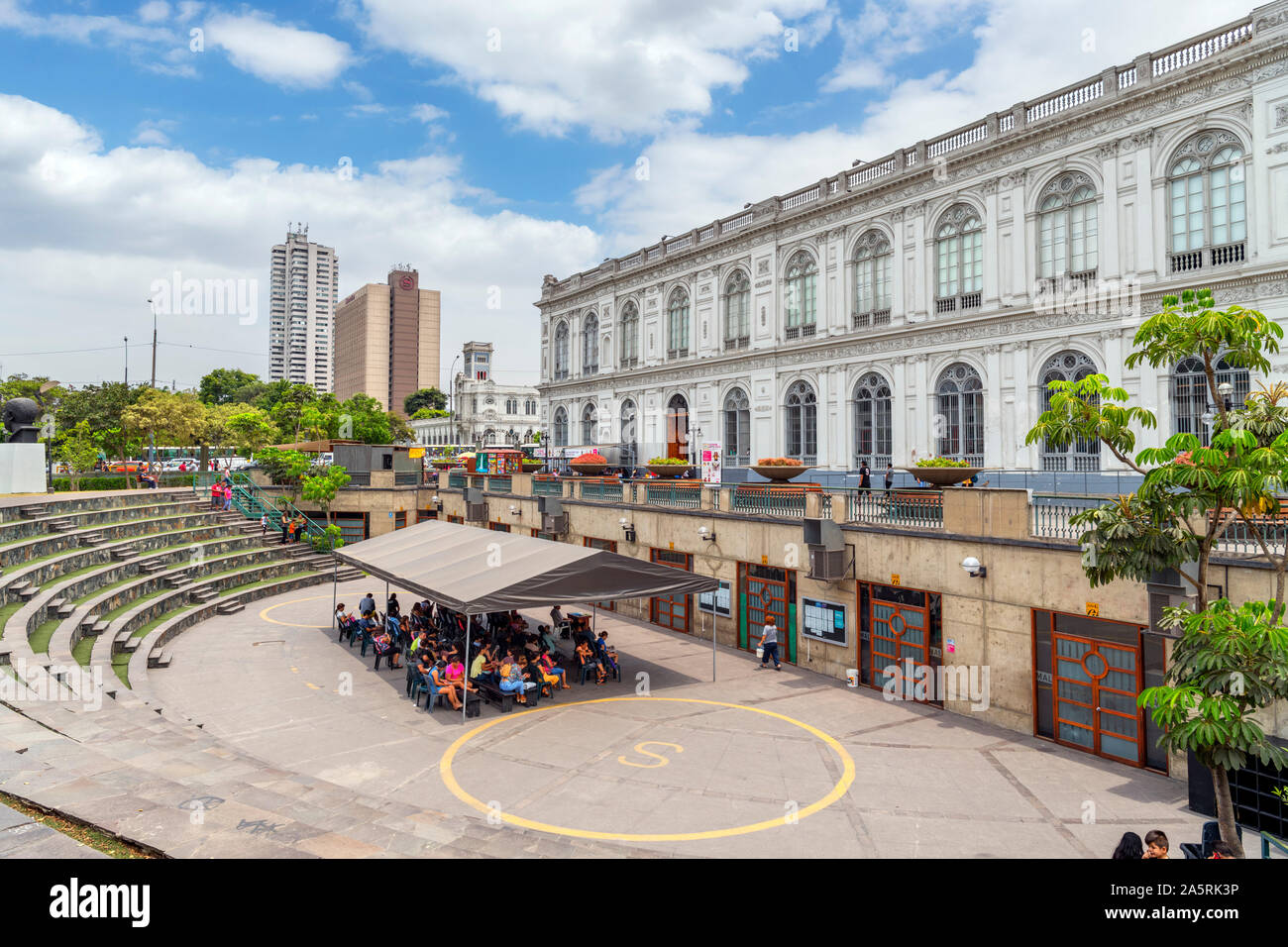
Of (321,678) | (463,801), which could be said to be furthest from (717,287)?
(463,801)

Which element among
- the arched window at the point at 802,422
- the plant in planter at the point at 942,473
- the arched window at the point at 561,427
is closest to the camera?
the plant in planter at the point at 942,473

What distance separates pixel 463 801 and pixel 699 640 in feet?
45.2

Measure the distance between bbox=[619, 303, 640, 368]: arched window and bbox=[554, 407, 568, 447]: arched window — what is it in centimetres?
932

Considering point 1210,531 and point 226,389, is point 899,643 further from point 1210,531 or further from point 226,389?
point 226,389

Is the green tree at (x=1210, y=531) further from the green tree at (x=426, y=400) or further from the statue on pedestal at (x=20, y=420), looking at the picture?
the green tree at (x=426, y=400)

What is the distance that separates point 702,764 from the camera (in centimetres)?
1323

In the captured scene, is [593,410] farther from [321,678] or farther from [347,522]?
[321,678]

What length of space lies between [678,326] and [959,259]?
21.7m

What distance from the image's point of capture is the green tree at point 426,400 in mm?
183738

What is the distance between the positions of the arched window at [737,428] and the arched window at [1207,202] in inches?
939

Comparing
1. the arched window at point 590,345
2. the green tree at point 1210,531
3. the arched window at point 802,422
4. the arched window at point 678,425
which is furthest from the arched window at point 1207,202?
the arched window at point 590,345

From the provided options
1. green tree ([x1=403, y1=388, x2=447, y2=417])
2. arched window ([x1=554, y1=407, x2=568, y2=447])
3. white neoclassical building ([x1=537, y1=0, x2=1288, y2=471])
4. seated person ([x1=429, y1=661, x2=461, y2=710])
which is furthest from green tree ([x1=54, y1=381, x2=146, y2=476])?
green tree ([x1=403, y1=388, x2=447, y2=417])
